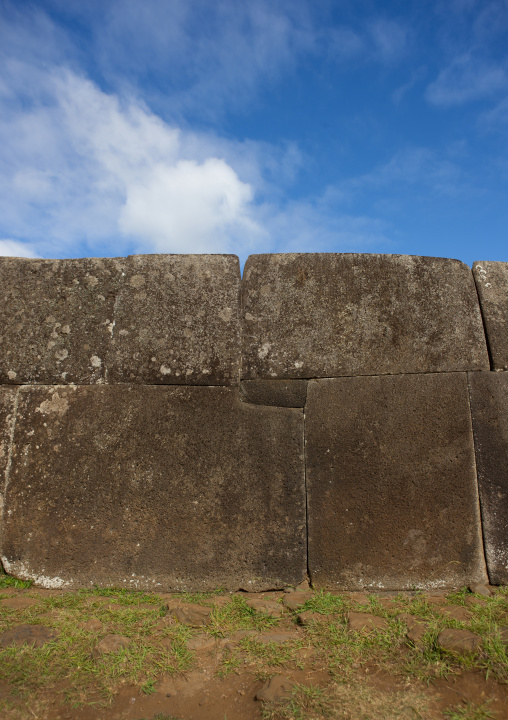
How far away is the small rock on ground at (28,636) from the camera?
228cm

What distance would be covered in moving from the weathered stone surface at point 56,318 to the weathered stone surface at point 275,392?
987mm

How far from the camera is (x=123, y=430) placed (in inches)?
122

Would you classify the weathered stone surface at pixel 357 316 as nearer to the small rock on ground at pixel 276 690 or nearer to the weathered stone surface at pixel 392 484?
the weathered stone surface at pixel 392 484

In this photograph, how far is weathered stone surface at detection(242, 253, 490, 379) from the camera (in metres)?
3.17

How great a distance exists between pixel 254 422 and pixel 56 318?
5.10 ft

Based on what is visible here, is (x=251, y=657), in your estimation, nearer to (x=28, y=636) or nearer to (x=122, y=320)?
(x=28, y=636)

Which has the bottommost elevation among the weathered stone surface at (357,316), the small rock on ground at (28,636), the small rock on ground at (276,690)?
the small rock on ground at (276,690)

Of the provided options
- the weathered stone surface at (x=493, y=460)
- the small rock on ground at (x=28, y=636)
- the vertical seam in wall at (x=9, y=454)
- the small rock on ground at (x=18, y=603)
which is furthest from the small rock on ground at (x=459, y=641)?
the vertical seam in wall at (x=9, y=454)

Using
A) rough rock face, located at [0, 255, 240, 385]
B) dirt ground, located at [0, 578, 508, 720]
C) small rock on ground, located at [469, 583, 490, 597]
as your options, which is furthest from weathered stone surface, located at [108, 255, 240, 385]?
small rock on ground, located at [469, 583, 490, 597]

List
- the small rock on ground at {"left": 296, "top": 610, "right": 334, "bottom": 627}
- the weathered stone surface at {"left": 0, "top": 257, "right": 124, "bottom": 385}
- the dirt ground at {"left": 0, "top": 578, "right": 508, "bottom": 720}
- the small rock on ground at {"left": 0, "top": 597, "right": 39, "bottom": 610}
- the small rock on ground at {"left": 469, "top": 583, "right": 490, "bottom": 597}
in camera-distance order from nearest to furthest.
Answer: the dirt ground at {"left": 0, "top": 578, "right": 508, "bottom": 720} → the small rock on ground at {"left": 296, "top": 610, "right": 334, "bottom": 627} → the small rock on ground at {"left": 0, "top": 597, "right": 39, "bottom": 610} → the small rock on ground at {"left": 469, "top": 583, "right": 490, "bottom": 597} → the weathered stone surface at {"left": 0, "top": 257, "right": 124, "bottom": 385}

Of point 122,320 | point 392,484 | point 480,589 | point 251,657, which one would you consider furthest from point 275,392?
point 480,589

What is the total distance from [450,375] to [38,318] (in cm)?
285

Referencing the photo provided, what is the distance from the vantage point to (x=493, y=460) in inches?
122

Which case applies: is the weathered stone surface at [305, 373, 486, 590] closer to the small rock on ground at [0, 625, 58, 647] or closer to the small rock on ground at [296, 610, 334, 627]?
the small rock on ground at [296, 610, 334, 627]
